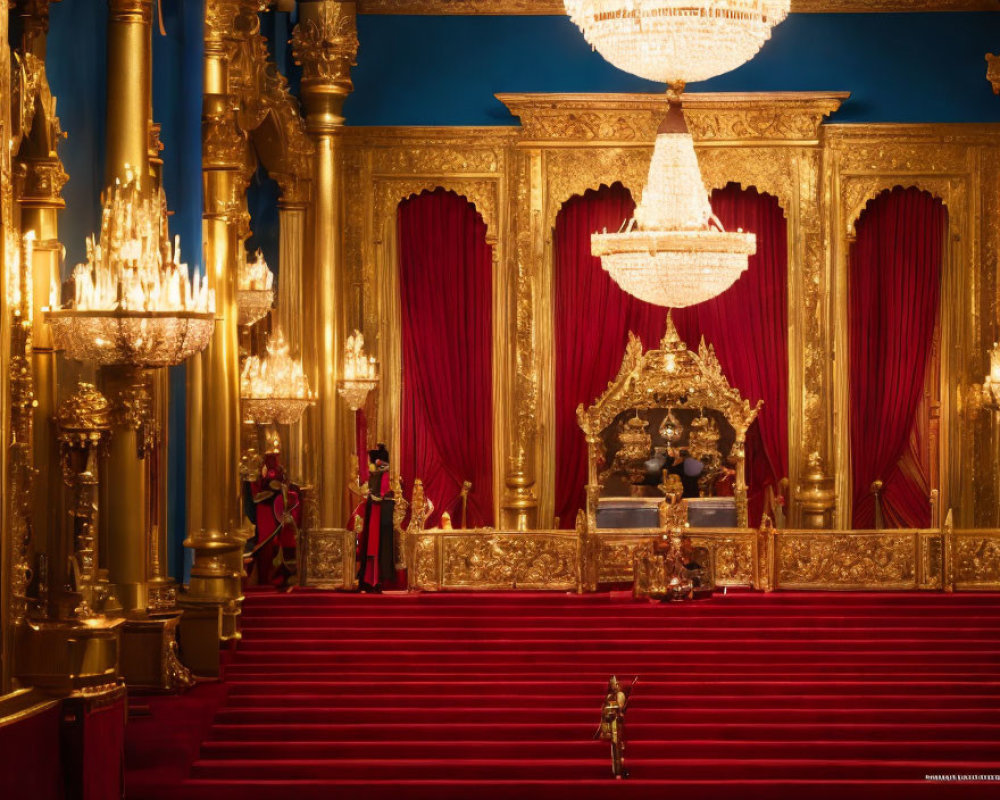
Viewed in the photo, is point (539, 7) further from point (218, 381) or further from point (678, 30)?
point (218, 381)

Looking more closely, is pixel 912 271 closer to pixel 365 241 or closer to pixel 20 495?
pixel 365 241

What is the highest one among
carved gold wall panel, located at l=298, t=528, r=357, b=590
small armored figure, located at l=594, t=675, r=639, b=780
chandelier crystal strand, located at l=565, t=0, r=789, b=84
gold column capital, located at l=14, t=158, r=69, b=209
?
chandelier crystal strand, located at l=565, t=0, r=789, b=84

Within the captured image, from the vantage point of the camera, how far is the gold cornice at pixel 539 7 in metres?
18.5

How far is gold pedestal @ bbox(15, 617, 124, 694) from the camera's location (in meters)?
9.51

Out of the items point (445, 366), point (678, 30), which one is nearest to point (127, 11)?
point (678, 30)

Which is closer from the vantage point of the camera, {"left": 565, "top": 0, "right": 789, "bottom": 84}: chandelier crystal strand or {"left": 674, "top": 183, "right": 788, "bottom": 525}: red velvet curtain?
{"left": 565, "top": 0, "right": 789, "bottom": 84}: chandelier crystal strand

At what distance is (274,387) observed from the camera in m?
16.1

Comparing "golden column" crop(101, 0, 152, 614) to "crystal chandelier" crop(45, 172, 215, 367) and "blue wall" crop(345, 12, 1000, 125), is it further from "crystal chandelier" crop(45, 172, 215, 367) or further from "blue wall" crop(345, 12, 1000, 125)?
"blue wall" crop(345, 12, 1000, 125)

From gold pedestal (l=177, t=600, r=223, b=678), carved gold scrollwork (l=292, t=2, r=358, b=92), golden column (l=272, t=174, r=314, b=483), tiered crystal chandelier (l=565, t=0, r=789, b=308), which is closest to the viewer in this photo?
tiered crystal chandelier (l=565, t=0, r=789, b=308)

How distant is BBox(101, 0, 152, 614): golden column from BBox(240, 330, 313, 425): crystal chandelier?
14.9ft

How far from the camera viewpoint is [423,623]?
14500mm

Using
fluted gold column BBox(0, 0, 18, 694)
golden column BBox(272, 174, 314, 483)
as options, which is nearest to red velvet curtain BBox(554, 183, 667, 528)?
golden column BBox(272, 174, 314, 483)

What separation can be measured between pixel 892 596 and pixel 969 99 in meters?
5.71

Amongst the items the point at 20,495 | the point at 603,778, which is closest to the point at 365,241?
the point at 603,778
